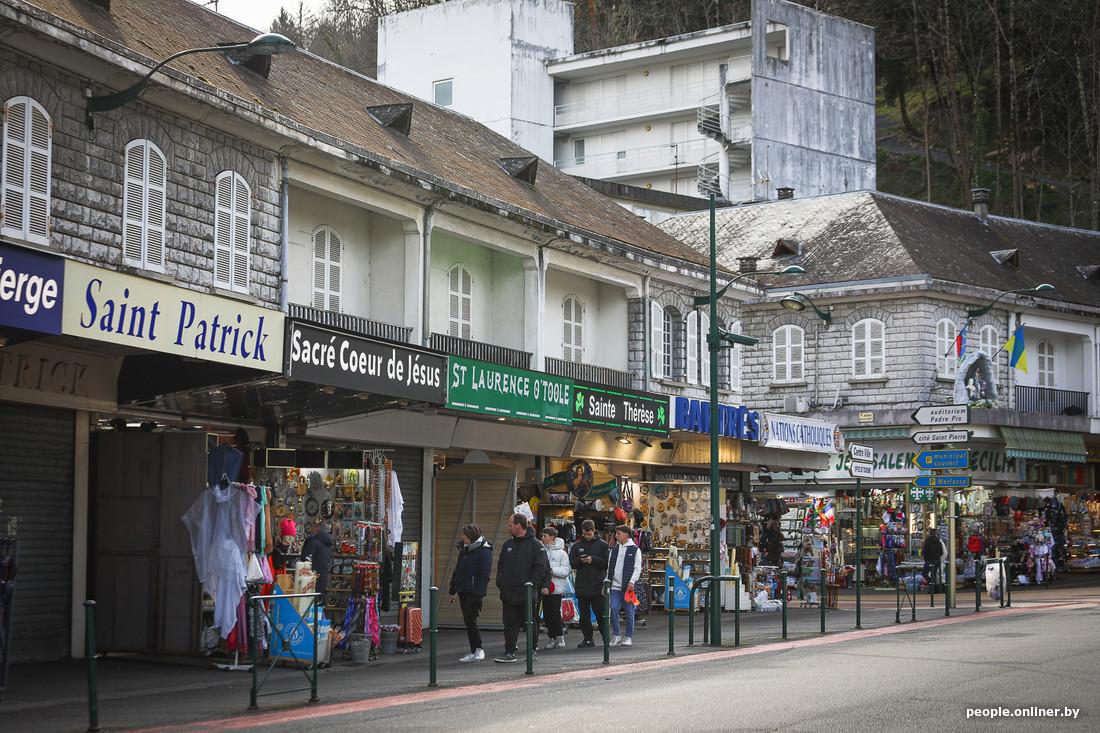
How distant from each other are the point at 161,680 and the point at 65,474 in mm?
3002

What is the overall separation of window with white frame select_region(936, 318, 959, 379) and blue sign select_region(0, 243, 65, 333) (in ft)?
93.2

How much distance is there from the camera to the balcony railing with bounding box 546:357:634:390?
24.8 metres

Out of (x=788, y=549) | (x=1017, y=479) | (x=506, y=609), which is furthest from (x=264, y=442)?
(x=1017, y=479)

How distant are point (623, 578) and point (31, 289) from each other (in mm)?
9362

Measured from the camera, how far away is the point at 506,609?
52.9 ft

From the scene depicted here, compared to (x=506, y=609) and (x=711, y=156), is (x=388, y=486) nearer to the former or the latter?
(x=506, y=609)

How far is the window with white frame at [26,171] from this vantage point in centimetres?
1362

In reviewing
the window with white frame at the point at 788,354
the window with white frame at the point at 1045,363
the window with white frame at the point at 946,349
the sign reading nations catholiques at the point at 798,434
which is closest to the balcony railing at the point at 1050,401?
the window with white frame at the point at 1045,363

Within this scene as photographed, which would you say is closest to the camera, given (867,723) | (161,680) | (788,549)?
(867,723)

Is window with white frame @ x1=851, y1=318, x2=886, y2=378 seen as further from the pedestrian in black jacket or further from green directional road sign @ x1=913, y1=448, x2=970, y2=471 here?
Result: the pedestrian in black jacket

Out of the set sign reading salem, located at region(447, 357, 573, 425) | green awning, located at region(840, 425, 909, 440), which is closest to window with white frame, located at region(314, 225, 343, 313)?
sign reading salem, located at region(447, 357, 573, 425)

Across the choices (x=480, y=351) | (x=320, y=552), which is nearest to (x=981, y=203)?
(x=480, y=351)

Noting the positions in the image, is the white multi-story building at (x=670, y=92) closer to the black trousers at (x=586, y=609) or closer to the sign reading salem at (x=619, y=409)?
the sign reading salem at (x=619, y=409)

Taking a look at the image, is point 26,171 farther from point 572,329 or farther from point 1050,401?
point 1050,401
